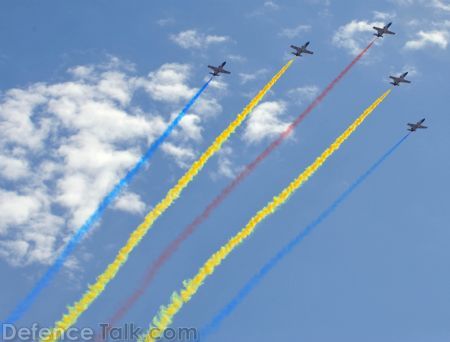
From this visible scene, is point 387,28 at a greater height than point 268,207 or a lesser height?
greater

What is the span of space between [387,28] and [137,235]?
48.5 meters

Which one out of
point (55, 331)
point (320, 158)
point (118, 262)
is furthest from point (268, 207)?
point (55, 331)

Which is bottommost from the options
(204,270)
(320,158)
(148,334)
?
(148,334)

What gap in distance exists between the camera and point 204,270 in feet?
497

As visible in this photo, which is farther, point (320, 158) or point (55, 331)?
point (320, 158)

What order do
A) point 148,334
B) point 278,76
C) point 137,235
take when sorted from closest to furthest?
1. point 148,334
2. point 137,235
3. point 278,76

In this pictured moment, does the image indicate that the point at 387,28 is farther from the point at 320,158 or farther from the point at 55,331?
the point at 55,331

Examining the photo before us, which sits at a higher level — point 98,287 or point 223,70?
point 223,70

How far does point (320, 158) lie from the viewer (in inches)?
6284

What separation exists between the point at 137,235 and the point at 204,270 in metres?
9.73

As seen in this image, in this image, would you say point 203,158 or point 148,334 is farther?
point 203,158

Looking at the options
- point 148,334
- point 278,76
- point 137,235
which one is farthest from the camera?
point 278,76

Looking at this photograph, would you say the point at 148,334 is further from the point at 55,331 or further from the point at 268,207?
the point at 268,207

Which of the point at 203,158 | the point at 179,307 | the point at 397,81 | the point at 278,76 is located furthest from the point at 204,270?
the point at 397,81
